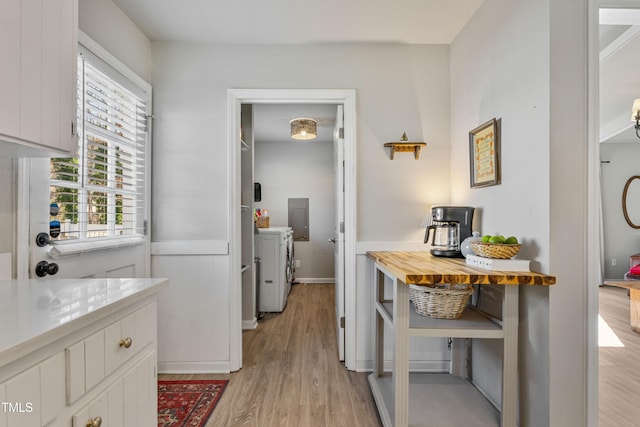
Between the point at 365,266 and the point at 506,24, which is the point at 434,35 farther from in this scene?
the point at 365,266

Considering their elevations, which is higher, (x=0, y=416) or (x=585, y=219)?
(x=585, y=219)

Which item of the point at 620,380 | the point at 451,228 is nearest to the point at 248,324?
the point at 451,228

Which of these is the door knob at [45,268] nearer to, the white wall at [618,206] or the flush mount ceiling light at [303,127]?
the flush mount ceiling light at [303,127]

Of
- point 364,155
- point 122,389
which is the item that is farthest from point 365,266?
point 122,389

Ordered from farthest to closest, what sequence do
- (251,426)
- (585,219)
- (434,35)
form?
(434,35) < (251,426) < (585,219)

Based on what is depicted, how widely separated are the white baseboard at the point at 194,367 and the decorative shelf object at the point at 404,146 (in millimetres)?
2046

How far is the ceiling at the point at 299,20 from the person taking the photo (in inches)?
78.4

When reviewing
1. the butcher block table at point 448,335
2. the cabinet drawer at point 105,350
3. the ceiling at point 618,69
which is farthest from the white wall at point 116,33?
the ceiling at point 618,69

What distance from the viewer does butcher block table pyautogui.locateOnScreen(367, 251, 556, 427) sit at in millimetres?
1397

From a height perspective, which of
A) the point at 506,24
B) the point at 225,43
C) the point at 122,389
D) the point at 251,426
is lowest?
the point at 251,426

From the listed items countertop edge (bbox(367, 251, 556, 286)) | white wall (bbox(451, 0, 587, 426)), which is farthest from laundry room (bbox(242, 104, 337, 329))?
countertop edge (bbox(367, 251, 556, 286))

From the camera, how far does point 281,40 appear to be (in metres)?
2.38

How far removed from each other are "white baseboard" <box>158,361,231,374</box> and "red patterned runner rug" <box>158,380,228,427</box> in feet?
0.38

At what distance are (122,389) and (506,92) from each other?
223cm
